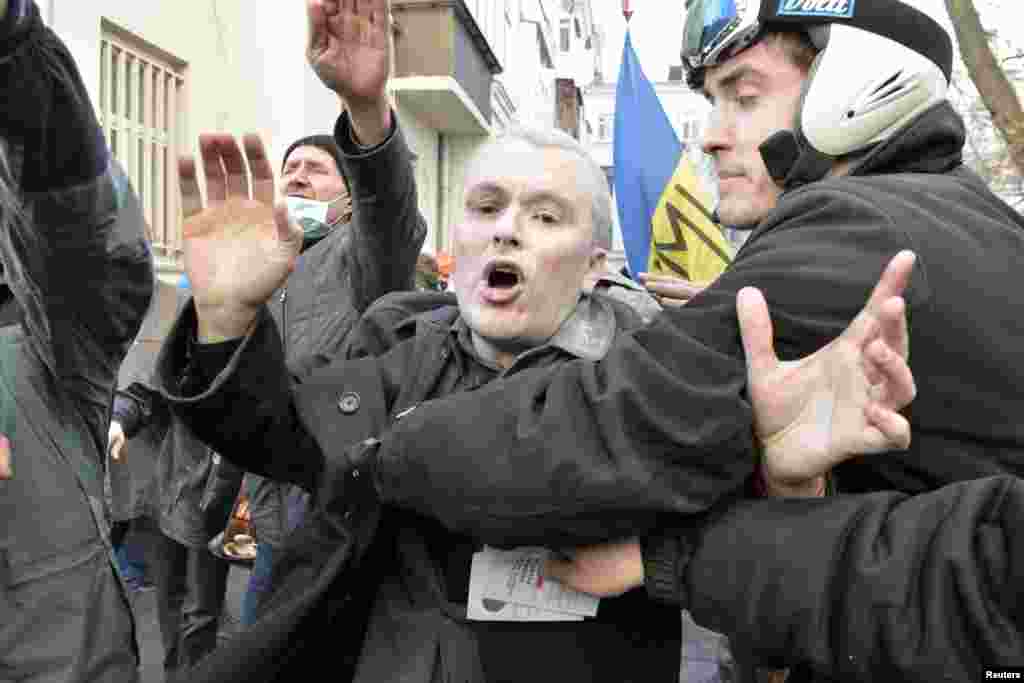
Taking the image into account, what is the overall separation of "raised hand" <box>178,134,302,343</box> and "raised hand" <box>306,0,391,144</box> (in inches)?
12.5

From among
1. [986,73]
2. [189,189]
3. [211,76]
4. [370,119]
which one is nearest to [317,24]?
[370,119]

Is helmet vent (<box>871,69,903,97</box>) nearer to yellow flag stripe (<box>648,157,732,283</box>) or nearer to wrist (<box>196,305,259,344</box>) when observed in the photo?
wrist (<box>196,305,259,344</box>)

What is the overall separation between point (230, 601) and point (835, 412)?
4.97 metres

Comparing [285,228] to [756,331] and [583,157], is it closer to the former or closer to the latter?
[583,157]

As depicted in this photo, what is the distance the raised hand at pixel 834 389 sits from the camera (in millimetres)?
1152

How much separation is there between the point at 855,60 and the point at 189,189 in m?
1.15

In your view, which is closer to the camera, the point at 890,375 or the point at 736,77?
the point at 890,375

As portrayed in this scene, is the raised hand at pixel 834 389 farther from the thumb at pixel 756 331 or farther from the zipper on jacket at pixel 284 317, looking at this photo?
the zipper on jacket at pixel 284 317

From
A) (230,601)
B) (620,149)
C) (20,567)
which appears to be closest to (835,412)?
(20,567)

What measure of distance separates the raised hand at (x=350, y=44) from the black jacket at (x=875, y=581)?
1.09 m

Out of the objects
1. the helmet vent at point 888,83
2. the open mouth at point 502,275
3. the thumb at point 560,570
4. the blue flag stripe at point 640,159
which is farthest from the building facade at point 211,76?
the thumb at point 560,570

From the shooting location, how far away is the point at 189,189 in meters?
1.59

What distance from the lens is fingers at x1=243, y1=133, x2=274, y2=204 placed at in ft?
5.15

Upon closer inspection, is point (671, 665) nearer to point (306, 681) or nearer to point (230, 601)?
point (306, 681)
